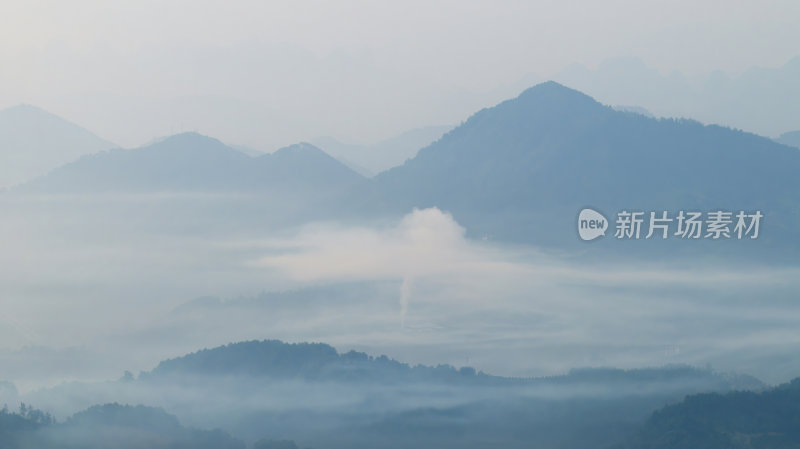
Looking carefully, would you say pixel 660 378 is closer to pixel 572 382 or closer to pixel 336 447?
pixel 572 382

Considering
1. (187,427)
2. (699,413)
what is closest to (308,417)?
(187,427)

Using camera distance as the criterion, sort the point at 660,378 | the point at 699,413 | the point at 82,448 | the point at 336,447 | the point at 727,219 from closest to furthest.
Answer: the point at 727,219 → the point at 82,448 → the point at 699,413 → the point at 336,447 → the point at 660,378

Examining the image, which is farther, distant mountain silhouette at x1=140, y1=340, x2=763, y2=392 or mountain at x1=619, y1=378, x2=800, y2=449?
distant mountain silhouette at x1=140, y1=340, x2=763, y2=392

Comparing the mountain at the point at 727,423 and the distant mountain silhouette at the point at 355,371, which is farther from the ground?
the distant mountain silhouette at the point at 355,371

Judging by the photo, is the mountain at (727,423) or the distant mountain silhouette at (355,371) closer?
the mountain at (727,423)

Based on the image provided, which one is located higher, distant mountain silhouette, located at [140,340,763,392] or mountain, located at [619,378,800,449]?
distant mountain silhouette, located at [140,340,763,392]

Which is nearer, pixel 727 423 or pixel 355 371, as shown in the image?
pixel 727 423

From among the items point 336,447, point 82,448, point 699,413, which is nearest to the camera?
point 82,448

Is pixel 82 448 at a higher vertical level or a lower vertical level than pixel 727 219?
lower
